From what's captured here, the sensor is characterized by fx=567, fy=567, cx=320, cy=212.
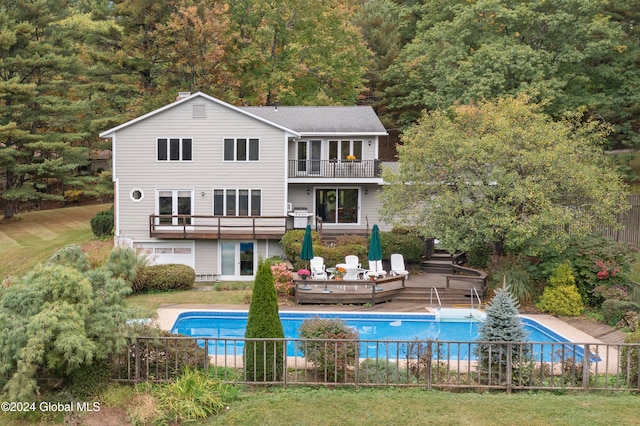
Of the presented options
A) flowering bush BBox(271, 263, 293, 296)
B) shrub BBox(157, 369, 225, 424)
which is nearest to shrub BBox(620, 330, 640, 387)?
shrub BBox(157, 369, 225, 424)

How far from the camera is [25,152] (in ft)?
105

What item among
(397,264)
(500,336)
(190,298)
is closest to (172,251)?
(190,298)

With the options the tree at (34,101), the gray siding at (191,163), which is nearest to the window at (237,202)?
the gray siding at (191,163)

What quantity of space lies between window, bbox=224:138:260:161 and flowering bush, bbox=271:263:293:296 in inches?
270

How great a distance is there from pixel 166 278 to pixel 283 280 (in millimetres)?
4614

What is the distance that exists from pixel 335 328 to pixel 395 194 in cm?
949

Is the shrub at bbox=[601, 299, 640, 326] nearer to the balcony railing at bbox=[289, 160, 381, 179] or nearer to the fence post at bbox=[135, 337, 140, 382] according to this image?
the balcony railing at bbox=[289, 160, 381, 179]

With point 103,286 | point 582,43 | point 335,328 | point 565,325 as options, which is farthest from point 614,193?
point 103,286

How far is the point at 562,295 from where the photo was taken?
18.0 metres

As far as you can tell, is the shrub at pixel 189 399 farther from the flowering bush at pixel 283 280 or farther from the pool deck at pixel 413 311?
the flowering bush at pixel 283 280

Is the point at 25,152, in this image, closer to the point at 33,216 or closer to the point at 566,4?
the point at 33,216

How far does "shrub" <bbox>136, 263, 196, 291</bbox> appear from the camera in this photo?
2095 centimetres

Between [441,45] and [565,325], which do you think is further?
[441,45]

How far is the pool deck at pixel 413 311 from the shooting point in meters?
15.5
